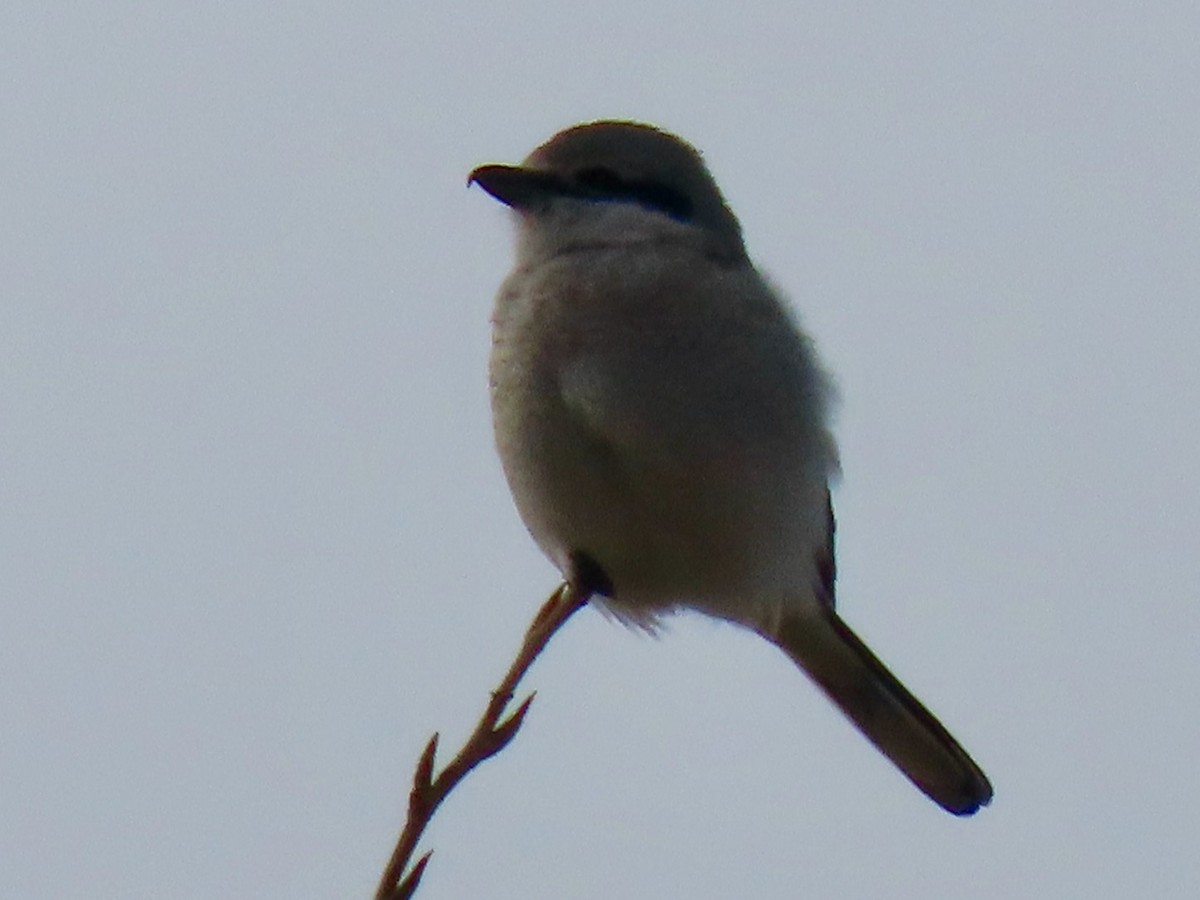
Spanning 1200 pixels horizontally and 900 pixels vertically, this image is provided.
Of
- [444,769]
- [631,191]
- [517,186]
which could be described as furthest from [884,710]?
[444,769]

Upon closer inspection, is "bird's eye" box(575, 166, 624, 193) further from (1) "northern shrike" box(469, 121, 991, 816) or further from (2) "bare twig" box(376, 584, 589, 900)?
(2) "bare twig" box(376, 584, 589, 900)

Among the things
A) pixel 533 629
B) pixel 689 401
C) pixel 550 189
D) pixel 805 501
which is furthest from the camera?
pixel 550 189

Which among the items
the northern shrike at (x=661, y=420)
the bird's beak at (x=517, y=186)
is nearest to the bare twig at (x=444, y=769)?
the northern shrike at (x=661, y=420)

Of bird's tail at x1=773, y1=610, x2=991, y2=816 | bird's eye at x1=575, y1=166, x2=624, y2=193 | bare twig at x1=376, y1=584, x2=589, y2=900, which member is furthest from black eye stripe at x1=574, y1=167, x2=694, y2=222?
bare twig at x1=376, y1=584, x2=589, y2=900

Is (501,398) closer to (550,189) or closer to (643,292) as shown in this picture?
(643,292)

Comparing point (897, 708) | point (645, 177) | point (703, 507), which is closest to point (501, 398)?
point (703, 507)
